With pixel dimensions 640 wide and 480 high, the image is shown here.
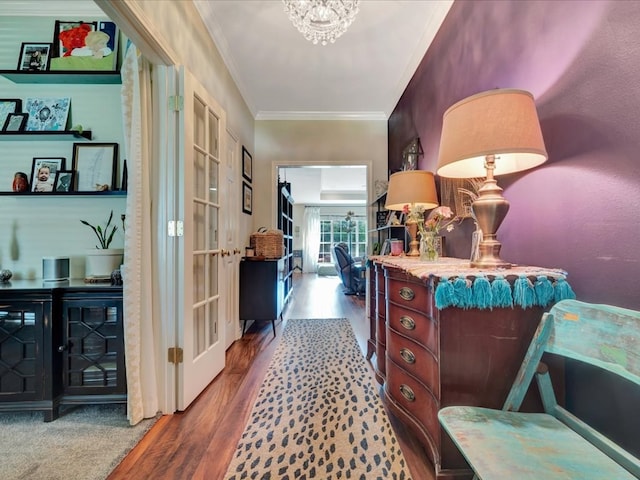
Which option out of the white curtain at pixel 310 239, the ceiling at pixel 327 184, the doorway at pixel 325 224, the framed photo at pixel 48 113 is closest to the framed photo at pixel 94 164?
A: the framed photo at pixel 48 113

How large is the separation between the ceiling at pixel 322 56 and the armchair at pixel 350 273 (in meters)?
2.66

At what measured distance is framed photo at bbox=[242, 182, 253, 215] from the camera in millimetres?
3123

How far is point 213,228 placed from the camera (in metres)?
2.10

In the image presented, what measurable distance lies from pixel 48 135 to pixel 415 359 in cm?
261

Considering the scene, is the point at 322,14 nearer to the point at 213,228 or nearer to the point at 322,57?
the point at 322,57

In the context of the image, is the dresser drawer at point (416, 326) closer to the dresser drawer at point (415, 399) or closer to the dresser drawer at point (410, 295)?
the dresser drawer at point (410, 295)

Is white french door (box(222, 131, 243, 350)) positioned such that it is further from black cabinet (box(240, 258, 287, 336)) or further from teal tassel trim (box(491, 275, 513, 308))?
teal tassel trim (box(491, 275, 513, 308))

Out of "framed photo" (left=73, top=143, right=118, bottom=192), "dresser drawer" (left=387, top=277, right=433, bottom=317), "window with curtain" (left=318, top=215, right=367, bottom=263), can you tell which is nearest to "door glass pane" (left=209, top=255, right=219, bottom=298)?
"framed photo" (left=73, top=143, right=118, bottom=192)

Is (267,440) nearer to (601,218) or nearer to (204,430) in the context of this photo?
(204,430)

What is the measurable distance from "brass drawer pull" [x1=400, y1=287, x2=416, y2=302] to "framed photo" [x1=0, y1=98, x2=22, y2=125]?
9.03 feet

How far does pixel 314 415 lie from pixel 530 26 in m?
2.20

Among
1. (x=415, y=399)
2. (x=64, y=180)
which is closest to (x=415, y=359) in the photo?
(x=415, y=399)

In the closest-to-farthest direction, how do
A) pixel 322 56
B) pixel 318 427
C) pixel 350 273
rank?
1. pixel 318 427
2. pixel 322 56
3. pixel 350 273

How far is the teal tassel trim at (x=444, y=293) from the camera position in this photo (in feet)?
3.30
